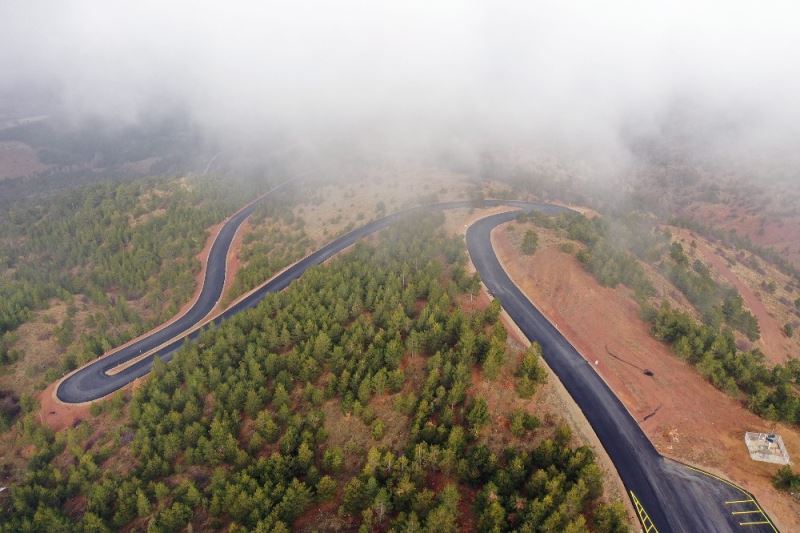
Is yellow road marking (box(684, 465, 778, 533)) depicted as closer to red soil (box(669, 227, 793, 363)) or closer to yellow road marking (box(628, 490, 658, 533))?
yellow road marking (box(628, 490, 658, 533))

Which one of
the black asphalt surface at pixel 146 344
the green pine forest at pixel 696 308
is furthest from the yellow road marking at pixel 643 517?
the black asphalt surface at pixel 146 344

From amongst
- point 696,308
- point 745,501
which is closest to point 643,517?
point 745,501

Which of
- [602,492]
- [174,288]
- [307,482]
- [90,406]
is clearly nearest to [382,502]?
[307,482]

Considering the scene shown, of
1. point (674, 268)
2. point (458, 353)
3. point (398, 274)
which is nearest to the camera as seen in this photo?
point (458, 353)

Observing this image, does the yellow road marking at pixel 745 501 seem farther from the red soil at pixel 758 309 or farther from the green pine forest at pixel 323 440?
the red soil at pixel 758 309

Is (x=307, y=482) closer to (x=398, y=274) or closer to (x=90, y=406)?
(x=398, y=274)

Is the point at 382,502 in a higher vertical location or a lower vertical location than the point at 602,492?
higher

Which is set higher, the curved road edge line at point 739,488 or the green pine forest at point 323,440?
the green pine forest at point 323,440

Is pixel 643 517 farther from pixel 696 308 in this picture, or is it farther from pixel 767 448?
pixel 696 308
